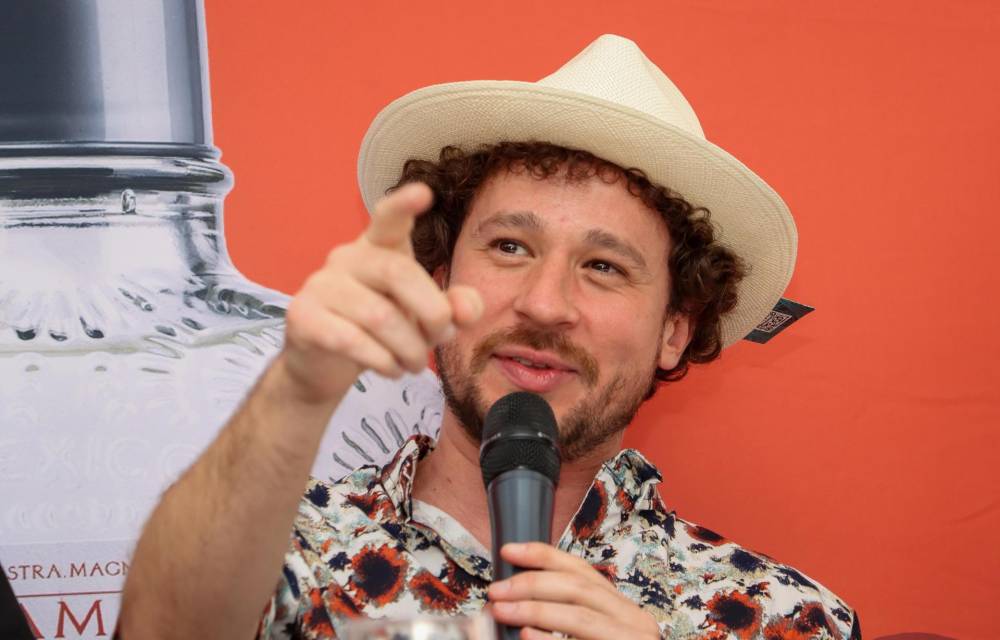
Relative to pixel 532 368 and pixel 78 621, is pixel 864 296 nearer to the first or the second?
pixel 532 368

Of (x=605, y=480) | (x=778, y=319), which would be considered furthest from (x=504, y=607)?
(x=778, y=319)

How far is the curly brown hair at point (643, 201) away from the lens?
5.85ft

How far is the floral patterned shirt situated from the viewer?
148 centimetres

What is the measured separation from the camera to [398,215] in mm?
868

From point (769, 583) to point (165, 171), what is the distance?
1.18 meters

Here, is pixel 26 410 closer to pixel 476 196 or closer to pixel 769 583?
pixel 476 196

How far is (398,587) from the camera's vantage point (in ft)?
4.96

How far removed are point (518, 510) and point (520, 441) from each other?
10cm

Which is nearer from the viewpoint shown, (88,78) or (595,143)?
(88,78)

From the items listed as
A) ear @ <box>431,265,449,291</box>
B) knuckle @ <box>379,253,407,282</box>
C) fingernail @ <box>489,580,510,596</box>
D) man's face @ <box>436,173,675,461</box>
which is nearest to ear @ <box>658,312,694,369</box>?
man's face @ <box>436,173,675,461</box>

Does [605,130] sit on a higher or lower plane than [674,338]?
higher

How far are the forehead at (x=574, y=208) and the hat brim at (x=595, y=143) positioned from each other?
64mm

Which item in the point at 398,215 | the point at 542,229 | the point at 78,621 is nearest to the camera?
the point at 398,215

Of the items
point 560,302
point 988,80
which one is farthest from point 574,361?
point 988,80
